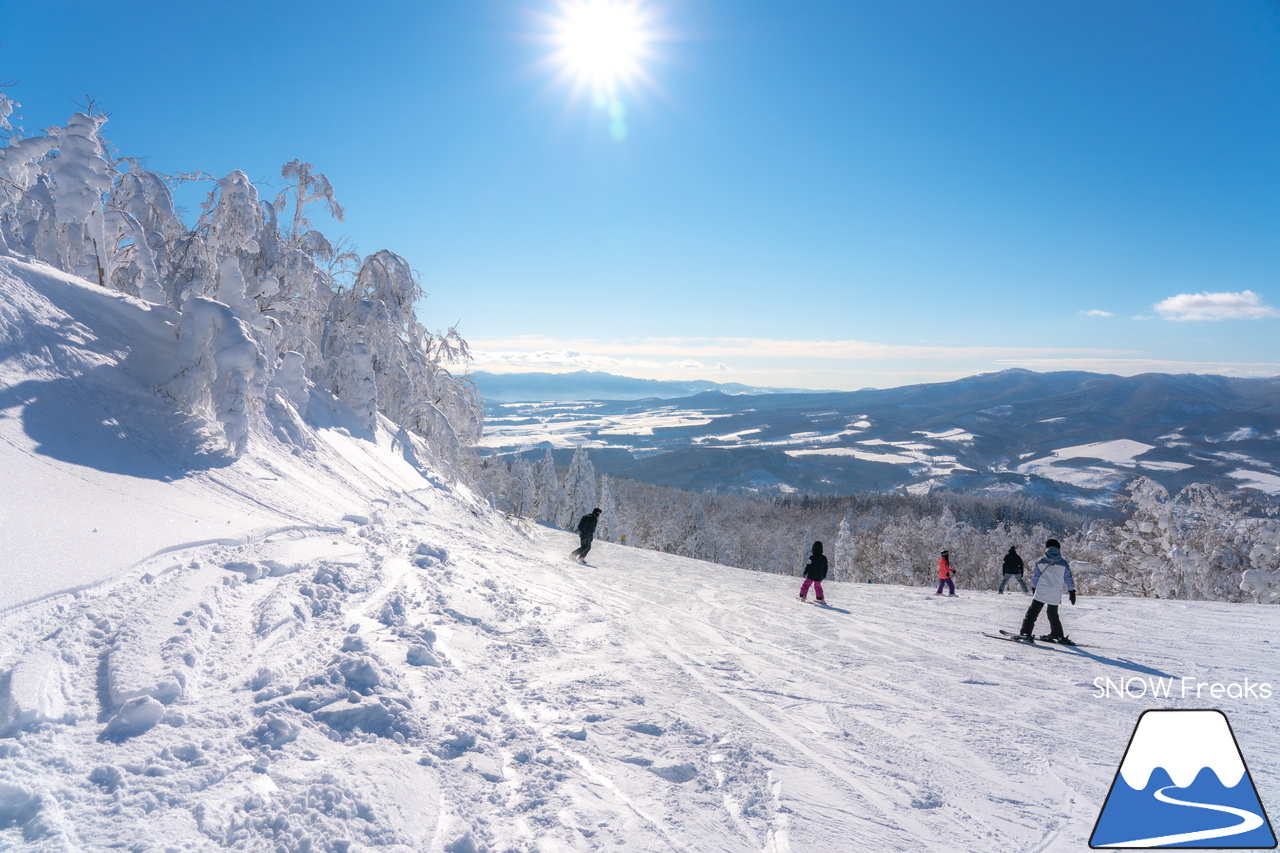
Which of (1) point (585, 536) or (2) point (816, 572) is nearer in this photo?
(2) point (816, 572)

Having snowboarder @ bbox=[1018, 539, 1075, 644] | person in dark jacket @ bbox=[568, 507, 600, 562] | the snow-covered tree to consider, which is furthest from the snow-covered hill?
the snow-covered tree

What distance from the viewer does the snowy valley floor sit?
2.91 meters

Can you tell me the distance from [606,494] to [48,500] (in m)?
48.3

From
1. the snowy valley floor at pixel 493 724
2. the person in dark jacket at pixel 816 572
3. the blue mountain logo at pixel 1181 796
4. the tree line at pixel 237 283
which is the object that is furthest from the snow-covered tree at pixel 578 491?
the blue mountain logo at pixel 1181 796

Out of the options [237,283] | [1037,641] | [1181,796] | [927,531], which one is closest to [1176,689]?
[1037,641]

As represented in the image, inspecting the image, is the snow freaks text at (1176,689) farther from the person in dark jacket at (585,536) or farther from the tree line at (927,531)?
the tree line at (927,531)

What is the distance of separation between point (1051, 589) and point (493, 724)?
862 cm

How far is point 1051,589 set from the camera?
8.38 meters

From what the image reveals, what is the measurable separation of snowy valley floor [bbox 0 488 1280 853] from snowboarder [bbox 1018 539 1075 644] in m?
0.69

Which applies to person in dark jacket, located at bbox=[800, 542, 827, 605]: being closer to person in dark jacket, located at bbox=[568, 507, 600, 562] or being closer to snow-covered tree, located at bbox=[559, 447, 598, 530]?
person in dark jacket, located at bbox=[568, 507, 600, 562]

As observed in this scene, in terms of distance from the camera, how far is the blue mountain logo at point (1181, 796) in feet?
10.8

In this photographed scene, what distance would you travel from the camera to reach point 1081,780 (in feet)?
13.6

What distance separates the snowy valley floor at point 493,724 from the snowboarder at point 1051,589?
0.69 meters

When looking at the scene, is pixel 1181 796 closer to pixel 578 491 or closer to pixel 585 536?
pixel 585 536
